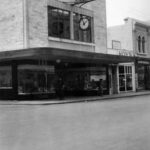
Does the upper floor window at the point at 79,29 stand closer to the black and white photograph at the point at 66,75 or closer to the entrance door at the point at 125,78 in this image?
the black and white photograph at the point at 66,75

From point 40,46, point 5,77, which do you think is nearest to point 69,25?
point 40,46

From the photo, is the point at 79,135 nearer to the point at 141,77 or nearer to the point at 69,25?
the point at 69,25

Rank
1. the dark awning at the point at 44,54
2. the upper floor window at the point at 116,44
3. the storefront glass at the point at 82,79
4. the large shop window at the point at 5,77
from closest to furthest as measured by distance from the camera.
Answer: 1. the dark awning at the point at 44,54
2. the large shop window at the point at 5,77
3. the storefront glass at the point at 82,79
4. the upper floor window at the point at 116,44

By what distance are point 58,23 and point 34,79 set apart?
17.6 feet

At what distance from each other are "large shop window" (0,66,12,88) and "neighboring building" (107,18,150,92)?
44.6ft

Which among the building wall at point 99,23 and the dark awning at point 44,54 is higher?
the building wall at point 99,23

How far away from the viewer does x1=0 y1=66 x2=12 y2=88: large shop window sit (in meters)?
26.2

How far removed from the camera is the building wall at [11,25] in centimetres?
2545

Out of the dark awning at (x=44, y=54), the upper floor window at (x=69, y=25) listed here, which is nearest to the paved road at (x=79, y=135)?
the dark awning at (x=44, y=54)

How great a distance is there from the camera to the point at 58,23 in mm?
27703

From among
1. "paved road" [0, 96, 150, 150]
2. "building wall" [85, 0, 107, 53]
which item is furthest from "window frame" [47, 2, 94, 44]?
"paved road" [0, 96, 150, 150]

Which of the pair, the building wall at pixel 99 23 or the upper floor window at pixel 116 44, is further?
the upper floor window at pixel 116 44

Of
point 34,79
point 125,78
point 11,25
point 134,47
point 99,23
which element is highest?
point 99,23

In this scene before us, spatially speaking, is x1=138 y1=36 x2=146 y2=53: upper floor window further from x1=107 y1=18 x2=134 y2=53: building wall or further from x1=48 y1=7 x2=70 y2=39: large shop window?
x1=48 y1=7 x2=70 y2=39: large shop window
